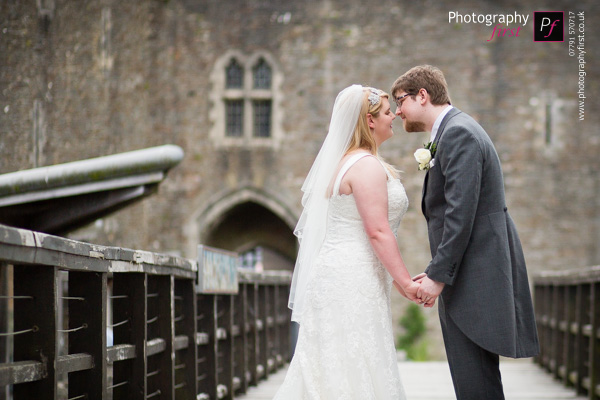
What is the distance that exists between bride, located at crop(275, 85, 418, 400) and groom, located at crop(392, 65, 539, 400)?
0.20 meters

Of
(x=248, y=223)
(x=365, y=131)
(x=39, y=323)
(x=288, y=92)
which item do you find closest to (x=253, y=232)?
(x=248, y=223)

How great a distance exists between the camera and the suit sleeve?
10.7 ft

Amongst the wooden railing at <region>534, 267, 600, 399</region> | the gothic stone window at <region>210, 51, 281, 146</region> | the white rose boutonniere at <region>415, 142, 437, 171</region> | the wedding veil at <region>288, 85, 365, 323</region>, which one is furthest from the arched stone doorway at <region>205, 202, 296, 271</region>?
the white rose boutonniere at <region>415, 142, 437, 171</region>

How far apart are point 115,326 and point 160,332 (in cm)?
52

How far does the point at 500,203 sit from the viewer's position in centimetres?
337

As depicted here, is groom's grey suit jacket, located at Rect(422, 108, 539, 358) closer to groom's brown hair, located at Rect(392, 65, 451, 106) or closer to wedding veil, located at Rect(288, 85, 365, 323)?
groom's brown hair, located at Rect(392, 65, 451, 106)

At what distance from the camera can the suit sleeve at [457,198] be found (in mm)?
3271

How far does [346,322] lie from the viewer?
11.9 feet

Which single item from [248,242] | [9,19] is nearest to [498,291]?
[9,19]

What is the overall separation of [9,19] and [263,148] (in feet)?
16.9

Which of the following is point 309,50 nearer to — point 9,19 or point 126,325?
point 9,19

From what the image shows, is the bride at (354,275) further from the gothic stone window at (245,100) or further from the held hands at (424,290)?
the gothic stone window at (245,100)

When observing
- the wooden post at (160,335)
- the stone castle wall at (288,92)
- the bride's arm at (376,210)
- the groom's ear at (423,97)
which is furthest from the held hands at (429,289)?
the stone castle wall at (288,92)

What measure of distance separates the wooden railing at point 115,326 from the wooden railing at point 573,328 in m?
2.42
